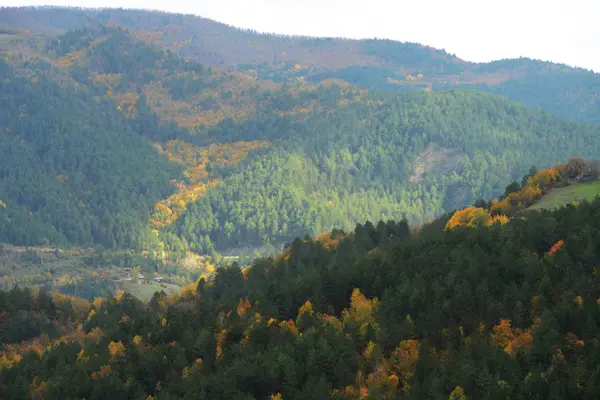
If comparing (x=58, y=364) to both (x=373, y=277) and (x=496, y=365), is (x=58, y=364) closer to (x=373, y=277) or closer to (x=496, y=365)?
(x=373, y=277)

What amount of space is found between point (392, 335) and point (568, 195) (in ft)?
225

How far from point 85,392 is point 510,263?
54.7 meters

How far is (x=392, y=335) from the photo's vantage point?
333ft

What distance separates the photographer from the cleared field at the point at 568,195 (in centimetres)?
15212

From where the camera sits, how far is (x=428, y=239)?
138m

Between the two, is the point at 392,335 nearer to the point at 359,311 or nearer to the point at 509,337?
the point at 359,311

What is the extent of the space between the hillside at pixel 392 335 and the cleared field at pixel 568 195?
2092cm

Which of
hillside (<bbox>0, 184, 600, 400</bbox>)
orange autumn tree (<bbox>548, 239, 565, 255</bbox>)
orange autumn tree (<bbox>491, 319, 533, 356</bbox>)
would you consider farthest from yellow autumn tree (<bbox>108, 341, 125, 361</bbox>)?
orange autumn tree (<bbox>548, 239, 565, 255</bbox>)

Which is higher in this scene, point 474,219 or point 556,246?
point 556,246

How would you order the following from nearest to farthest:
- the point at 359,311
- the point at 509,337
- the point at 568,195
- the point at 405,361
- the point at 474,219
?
1. the point at 405,361
2. the point at 509,337
3. the point at 359,311
4. the point at 474,219
5. the point at 568,195

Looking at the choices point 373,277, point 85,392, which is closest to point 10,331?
point 85,392

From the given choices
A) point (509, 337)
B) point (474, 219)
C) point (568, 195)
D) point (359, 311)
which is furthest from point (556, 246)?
point (568, 195)

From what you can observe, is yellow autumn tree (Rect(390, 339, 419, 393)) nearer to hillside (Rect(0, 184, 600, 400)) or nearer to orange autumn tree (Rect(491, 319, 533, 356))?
hillside (Rect(0, 184, 600, 400))

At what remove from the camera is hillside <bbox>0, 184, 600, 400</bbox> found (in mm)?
85438
